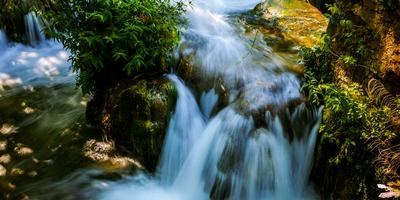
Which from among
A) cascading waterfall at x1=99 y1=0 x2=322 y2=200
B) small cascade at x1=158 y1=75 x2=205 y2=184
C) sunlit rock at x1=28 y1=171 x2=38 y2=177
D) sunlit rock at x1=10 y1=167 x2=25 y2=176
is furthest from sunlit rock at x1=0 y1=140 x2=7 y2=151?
small cascade at x1=158 y1=75 x2=205 y2=184

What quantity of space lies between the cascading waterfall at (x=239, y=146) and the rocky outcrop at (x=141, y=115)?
0.16 metres

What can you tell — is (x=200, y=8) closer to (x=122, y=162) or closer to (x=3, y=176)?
(x=122, y=162)

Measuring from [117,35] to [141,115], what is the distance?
3.62 ft

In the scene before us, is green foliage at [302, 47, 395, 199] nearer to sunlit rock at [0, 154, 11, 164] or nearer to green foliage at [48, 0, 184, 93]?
green foliage at [48, 0, 184, 93]

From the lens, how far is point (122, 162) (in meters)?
5.20

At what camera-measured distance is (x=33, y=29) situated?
9.23m

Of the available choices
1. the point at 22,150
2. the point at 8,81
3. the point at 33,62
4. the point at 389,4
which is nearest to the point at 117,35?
the point at 22,150

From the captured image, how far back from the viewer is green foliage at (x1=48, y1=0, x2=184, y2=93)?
502cm

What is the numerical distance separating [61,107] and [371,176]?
5.06m

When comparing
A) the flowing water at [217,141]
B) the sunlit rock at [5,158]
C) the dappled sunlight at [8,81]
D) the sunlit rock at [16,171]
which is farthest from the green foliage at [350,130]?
the dappled sunlight at [8,81]

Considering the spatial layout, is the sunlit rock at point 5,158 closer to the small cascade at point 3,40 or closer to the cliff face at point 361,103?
the cliff face at point 361,103

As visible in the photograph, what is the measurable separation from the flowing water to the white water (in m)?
1.59

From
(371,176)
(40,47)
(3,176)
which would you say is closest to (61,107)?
(3,176)

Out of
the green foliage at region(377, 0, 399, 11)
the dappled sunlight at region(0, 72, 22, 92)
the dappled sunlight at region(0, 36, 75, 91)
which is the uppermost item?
the green foliage at region(377, 0, 399, 11)
